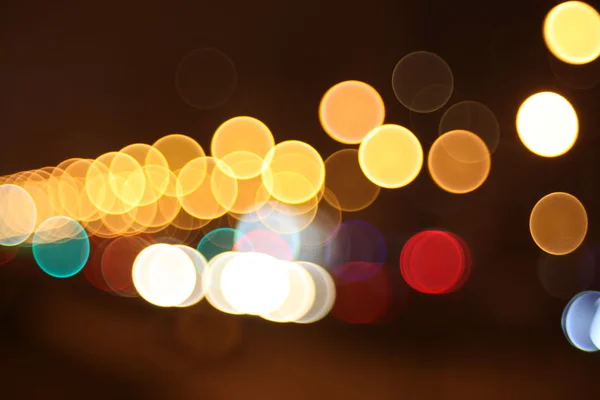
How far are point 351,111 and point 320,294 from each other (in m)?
3.43

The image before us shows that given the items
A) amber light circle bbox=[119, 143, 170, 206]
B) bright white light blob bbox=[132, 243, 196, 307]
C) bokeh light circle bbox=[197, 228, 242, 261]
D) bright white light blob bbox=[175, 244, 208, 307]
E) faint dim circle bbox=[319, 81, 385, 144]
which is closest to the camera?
bright white light blob bbox=[175, 244, 208, 307]

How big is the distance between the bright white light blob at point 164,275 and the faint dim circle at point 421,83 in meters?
2.79

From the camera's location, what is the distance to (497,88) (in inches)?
191

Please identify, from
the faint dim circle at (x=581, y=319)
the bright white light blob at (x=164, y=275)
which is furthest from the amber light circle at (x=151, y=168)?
the faint dim circle at (x=581, y=319)

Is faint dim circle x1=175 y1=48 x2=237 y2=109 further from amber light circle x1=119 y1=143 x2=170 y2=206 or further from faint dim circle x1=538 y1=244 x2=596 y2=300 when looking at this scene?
faint dim circle x1=538 y1=244 x2=596 y2=300

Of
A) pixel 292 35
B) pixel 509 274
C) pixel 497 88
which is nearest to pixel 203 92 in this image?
pixel 292 35

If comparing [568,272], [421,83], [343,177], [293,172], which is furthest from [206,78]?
[568,272]

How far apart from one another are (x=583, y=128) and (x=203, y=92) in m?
6.08

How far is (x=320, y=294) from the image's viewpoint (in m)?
4.55

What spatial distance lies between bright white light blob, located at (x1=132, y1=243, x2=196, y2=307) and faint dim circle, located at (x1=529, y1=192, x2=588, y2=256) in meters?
2.56

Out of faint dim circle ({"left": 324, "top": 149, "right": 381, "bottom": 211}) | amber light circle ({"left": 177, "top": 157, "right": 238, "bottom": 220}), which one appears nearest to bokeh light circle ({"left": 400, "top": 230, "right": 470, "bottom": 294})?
faint dim circle ({"left": 324, "top": 149, "right": 381, "bottom": 211})

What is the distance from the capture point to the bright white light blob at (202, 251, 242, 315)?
14.4 feet

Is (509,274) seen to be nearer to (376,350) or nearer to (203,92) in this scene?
(376,350)

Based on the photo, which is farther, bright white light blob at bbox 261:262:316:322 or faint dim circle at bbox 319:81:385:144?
faint dim circle at bbox 319:81:385:144
